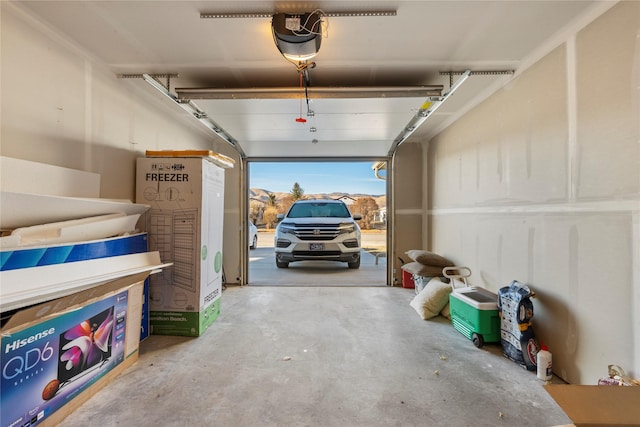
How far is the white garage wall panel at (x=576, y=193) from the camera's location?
1442 millimetres

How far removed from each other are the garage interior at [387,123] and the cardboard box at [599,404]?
0.83 metres

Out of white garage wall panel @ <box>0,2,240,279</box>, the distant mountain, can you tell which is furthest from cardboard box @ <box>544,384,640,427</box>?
the distant mountain

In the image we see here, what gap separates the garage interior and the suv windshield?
2879 millimetres

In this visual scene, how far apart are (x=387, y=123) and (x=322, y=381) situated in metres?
2.70

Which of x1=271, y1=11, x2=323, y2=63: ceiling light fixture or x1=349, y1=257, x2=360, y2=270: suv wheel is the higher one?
x1=271, y1=11, x2=323, y2=63: ceiling light fixture

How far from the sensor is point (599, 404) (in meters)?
0.81

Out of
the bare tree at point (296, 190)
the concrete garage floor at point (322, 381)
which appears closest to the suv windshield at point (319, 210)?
the concrete garage floor at point (322, 381)

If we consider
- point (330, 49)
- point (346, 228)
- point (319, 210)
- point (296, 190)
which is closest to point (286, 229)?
point (319, 210)

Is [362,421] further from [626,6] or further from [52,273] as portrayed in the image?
[626,6]

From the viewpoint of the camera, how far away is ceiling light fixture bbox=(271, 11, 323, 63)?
1.57 meters

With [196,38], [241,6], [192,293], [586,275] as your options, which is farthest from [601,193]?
[192,293]

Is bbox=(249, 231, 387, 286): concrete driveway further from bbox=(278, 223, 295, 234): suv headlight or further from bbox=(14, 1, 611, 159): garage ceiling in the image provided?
bbox=(14, 1, 611, 159): garage ceiling

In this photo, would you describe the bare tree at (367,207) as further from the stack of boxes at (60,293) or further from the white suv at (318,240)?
the stack of boxes at (60,293)

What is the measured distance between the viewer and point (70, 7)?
1.57 meters
